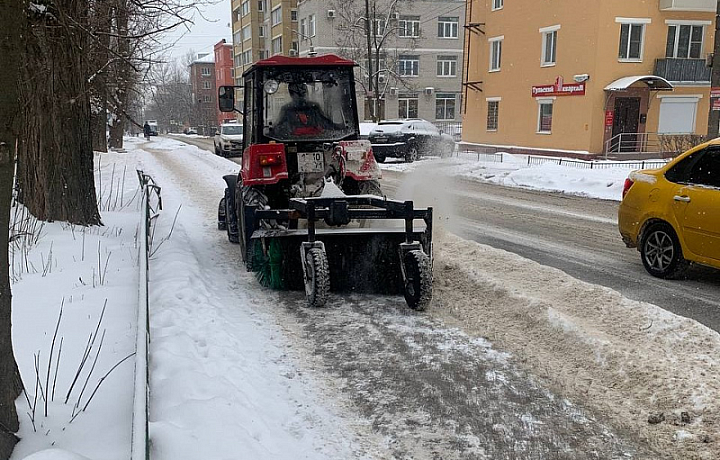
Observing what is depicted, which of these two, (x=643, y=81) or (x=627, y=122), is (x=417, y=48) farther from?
(x=643, y=81)

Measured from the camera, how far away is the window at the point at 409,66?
54969mm

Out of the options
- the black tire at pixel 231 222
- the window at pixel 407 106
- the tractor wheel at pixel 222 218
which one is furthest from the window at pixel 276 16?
the black tire at pixel 231 222

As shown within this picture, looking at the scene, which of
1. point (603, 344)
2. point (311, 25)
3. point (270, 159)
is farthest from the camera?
point (311, 25)

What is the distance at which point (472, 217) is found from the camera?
12305mm

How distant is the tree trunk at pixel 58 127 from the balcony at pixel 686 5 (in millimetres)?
26458

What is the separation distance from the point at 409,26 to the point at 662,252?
51.3 meters

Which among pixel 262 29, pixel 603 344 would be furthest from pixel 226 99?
pixel 262 29

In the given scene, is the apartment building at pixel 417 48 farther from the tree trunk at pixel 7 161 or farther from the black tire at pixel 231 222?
the tree trunk at pixel 7 161

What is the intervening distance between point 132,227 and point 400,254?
19.2 feet

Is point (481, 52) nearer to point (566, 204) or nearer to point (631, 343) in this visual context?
point (566, 204)

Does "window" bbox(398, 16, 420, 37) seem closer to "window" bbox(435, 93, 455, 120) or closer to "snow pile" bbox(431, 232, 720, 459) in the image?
"window" bbox(435, 93, 455, 120)

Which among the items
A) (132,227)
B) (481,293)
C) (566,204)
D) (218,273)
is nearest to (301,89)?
(218,273)

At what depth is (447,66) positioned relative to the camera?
5647 centimetres

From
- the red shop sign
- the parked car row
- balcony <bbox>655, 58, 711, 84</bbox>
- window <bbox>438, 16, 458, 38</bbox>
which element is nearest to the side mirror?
the parked car row
